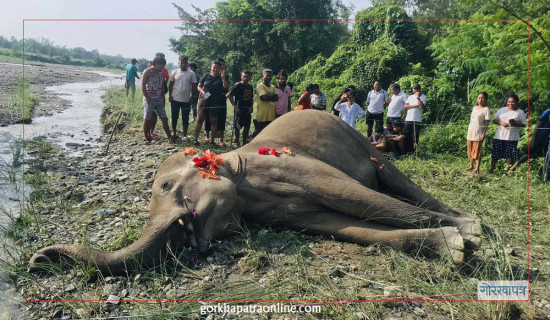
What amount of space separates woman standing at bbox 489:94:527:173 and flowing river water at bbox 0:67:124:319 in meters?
8.05

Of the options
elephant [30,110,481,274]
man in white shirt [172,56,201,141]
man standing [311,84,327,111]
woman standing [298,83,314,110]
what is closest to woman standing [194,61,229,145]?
man in white shirt [172,56,201,141]

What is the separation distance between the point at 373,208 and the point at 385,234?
0.31 m

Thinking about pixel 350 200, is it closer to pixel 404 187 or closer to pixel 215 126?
pixel 404 187

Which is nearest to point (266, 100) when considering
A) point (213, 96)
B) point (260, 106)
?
point (260, 106)

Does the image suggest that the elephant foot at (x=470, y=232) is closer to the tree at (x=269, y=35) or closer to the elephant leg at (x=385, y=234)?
the elephant leg at (x=385, y=234)

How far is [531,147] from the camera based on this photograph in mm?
7840

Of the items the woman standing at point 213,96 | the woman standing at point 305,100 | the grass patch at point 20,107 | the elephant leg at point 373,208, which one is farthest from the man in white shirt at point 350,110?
the grass patch at point 20,107

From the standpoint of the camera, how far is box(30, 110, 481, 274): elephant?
378 cm

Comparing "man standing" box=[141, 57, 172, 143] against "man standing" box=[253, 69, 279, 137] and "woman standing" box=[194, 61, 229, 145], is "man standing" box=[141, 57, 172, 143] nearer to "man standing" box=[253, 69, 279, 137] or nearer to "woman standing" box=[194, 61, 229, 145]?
"woman standing" box=[194, 61, 229, 145]

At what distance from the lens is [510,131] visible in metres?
7.75

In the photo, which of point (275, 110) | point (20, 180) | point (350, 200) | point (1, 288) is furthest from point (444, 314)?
point (20, 180)

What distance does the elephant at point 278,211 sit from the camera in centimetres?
378

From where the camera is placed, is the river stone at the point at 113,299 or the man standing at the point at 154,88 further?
the man standing at the point at 154,88

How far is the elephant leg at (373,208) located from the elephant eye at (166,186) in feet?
4.99
